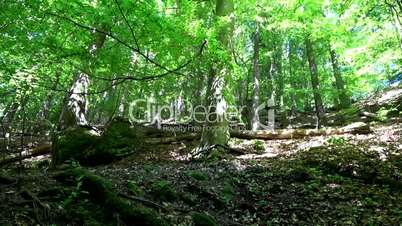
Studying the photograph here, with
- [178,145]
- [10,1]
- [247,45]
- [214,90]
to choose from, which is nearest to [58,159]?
[178,145]

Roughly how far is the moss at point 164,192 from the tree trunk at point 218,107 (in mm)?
4673

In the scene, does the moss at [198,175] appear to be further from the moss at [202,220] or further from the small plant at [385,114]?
the small plant at [385,114]

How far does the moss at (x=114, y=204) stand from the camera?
5613 millimetres

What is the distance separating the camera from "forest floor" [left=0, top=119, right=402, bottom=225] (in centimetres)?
546

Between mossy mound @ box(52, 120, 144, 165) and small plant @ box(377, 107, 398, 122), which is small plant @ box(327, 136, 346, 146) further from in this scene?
mossy mound @ box(52, 120, 144, 165)

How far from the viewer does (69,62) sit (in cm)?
728

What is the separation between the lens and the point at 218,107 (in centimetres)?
1240

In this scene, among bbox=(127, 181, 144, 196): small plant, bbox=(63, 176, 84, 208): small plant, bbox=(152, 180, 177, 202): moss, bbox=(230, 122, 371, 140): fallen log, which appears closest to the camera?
bbox=(63, 176, 84, 208): small plant

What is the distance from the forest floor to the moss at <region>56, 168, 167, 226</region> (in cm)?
14

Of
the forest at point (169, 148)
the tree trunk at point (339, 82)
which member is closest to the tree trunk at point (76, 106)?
the forest at point (169, 148)

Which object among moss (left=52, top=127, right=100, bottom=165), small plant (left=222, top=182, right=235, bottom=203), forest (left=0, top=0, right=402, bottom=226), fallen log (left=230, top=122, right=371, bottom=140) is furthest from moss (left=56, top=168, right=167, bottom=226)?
fallen log (left=230, top=122, right=371, bottom=140)

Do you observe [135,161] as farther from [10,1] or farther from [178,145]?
[10,1]

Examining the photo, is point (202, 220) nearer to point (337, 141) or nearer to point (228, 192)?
point (228, 192)

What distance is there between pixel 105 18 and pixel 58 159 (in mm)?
6838
